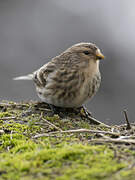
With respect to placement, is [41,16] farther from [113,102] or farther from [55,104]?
[55,104]

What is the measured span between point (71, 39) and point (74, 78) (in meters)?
6.15

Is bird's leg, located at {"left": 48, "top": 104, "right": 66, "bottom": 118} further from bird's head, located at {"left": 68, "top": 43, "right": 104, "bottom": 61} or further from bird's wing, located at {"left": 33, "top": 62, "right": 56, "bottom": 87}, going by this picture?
bird's head, located at {"left": 68, "top": 43, "right": 104, "bottom": 61}

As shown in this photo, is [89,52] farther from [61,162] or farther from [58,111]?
[61,162]

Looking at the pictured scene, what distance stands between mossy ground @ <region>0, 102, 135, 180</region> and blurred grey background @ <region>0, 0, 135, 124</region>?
3.92 m

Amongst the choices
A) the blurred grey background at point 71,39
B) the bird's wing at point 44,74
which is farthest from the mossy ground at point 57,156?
the blurred grey background at point 71,39

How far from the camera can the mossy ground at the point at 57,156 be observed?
2240mm

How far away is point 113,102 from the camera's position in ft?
25.6

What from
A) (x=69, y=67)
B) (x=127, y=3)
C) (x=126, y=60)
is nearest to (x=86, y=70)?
(x=69, y=67)

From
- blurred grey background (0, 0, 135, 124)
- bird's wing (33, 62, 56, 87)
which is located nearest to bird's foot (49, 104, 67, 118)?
bird's wing (33, 62, 56, 87)

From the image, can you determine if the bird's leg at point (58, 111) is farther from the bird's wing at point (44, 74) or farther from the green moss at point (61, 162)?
the green moss at point (61, 162)

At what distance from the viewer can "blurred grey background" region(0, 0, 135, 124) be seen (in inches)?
315

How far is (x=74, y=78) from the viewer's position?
4.29 metres

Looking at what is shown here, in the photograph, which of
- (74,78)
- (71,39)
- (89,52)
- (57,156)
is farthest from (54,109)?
(71,39)

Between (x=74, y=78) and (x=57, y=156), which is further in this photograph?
(x=74, y=78)
